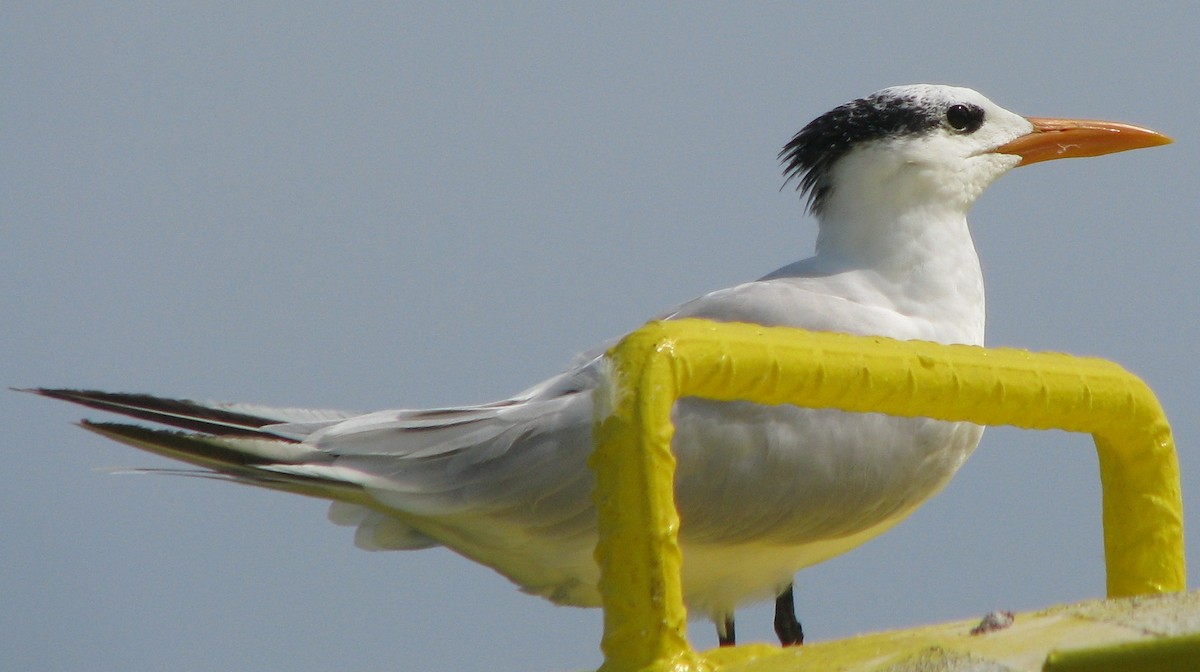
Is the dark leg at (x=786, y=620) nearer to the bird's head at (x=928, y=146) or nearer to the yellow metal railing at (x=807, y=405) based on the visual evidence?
the bird's head at (x=928, y=146)

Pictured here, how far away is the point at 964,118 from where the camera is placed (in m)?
4.37

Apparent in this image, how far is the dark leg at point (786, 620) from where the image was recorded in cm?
426

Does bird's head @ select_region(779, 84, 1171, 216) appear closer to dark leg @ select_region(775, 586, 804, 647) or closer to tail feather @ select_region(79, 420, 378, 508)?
dark leg @ select_region(775, 586, 804, 647)

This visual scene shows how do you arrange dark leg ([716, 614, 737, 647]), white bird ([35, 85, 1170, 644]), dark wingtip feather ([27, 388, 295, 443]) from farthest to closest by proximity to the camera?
dark leg ([716, 614, 737, 647])
white bird ([35, 85, 1170, 644])
dark wingtip feather ([27, 388, 295, 443])

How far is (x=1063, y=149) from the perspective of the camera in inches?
174

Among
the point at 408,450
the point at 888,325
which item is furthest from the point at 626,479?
the point at 888,325

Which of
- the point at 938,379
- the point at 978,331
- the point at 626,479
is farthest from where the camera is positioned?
the point at 978,331

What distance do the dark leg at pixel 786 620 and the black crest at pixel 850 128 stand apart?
3.82 ft

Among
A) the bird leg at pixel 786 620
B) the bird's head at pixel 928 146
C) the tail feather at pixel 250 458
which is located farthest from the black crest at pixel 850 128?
the tail feather at pixel 250 458

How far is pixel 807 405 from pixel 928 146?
8.80ft

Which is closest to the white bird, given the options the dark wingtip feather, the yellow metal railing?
the dark wingtip feather

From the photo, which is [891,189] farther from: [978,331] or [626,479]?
[626,479]

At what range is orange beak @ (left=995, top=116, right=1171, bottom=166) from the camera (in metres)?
4.33

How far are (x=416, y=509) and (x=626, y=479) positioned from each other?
2.06 meters
